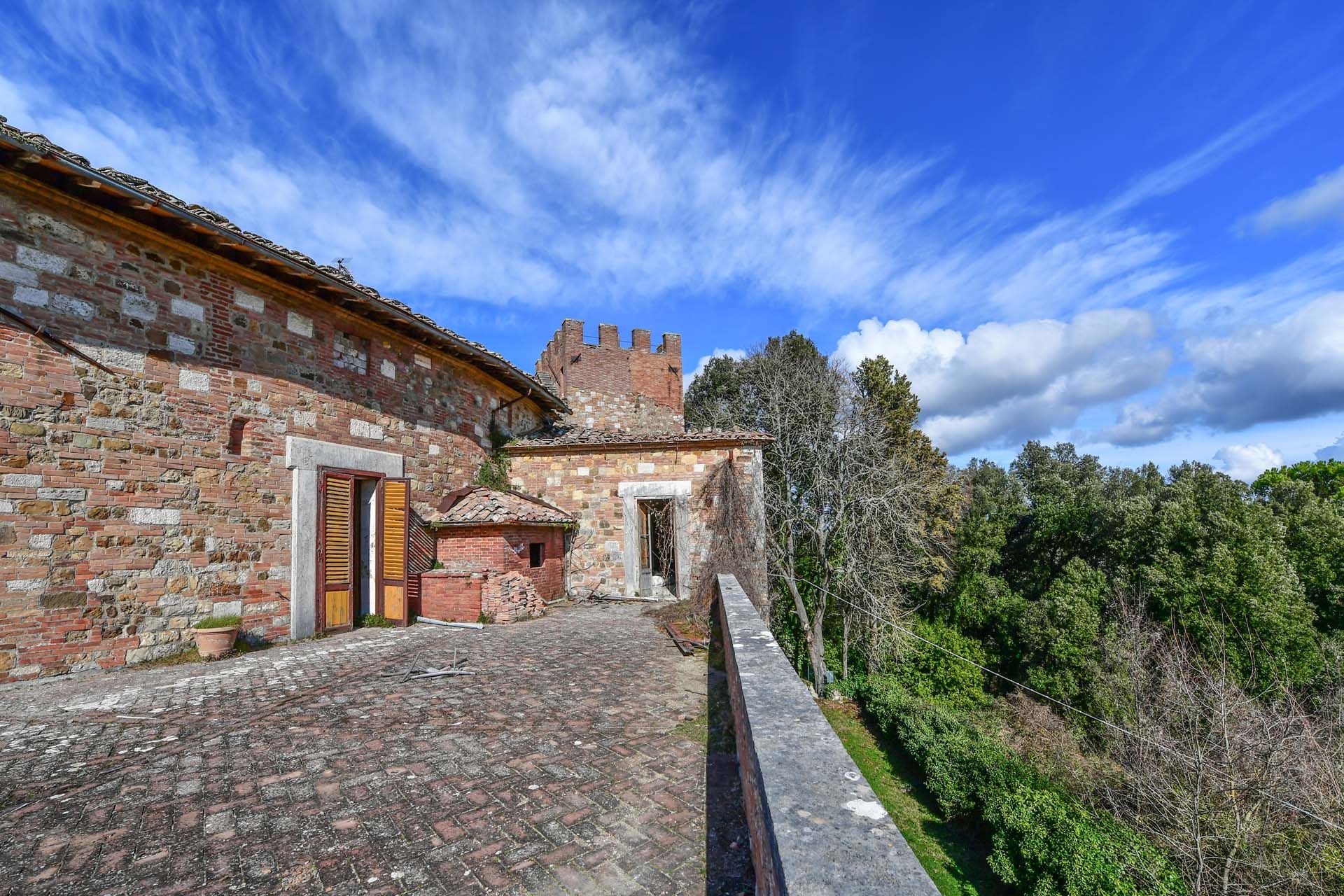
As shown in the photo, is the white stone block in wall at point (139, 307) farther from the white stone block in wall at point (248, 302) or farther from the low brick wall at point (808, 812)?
the low brick wall at point (808, 812)

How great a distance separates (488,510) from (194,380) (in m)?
4.16

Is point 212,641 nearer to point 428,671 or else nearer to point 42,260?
point 428,671

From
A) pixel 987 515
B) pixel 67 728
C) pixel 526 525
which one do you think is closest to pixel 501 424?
pixel 526 525

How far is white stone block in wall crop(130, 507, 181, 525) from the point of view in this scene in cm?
620

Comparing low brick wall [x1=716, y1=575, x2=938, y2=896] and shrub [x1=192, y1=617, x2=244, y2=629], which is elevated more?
low brick wall [x1=716, y1=575, x2=938, y2=896]

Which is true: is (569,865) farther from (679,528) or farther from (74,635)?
(679,528)

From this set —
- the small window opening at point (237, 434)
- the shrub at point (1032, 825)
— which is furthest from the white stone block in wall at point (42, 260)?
the shrub at point (1032, 825)

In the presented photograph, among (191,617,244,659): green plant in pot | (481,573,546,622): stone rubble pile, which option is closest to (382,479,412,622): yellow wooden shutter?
(481,573,546,622): stone rubble pile

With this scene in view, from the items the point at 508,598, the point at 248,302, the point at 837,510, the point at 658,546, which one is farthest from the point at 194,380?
the point at 837,510

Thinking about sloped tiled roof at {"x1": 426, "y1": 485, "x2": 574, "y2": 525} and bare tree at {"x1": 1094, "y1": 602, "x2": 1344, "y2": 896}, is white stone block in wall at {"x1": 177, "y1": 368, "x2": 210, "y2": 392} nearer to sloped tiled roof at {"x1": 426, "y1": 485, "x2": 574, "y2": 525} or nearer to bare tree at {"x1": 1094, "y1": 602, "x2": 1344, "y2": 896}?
sloped tiled roof at {"x1": 426, "y1": 485, "x2": 574, "y2": 525}

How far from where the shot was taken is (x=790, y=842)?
1.74 meters

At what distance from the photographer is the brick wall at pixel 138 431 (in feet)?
18.3

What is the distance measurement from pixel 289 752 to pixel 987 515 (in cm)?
2382

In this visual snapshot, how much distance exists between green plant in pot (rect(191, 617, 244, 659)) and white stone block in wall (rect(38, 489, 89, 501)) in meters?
1.70
